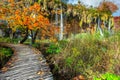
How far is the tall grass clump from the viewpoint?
8.23m

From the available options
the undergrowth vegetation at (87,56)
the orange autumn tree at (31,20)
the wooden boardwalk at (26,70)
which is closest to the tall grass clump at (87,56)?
the undergrowth vegetation at (87,56)

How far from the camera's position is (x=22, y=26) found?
19.0 meters

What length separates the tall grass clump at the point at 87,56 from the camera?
8.23 m

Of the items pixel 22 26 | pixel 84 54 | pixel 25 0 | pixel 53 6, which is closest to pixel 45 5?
pixel 53 6

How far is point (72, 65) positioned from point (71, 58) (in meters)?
0.39

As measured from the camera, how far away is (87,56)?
388 inches

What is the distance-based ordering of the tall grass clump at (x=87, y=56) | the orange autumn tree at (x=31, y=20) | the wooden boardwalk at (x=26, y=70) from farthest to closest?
the orange autumn tree at (x=31, y=20) → the tall grass clump at (x=87, y=56) → the wooden boardwalk at (x=26, y=70)

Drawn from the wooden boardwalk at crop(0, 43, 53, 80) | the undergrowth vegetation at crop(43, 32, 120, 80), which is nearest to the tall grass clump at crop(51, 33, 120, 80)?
the undergrowth vegetation at crop(43, 32, 120, 80)

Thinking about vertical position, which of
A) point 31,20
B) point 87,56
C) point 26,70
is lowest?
point 26,70

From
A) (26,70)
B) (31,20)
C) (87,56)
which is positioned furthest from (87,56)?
(31,20)

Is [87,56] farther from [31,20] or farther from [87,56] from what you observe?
[31,20]

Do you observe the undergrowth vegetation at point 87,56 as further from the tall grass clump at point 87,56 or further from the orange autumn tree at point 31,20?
the orange autumn tree at point 31,20

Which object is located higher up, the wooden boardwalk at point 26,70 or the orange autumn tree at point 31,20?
the orange autumn tree at point 31,20

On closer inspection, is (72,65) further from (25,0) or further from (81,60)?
(25,0)
